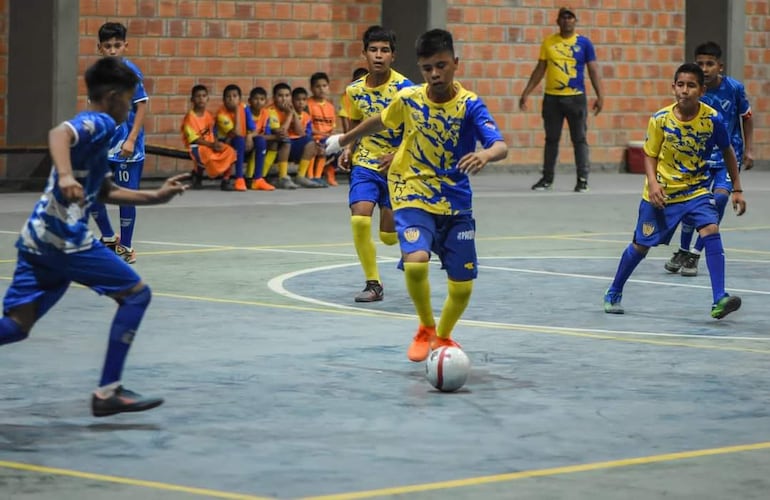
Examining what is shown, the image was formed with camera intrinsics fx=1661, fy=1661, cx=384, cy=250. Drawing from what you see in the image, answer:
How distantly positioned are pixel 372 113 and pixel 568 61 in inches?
407

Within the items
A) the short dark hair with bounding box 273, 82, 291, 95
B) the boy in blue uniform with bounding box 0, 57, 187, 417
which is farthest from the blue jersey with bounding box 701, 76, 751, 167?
the short dark hair with bounding box 273, 82, 291, 95

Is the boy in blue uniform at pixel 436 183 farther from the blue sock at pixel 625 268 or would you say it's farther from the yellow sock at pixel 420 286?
the blue sock at pixel 625 268

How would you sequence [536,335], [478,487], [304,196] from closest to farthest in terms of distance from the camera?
[478,487] < [536,335] < [304,196]

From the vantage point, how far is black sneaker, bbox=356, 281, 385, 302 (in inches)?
444

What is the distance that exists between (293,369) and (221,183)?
13053 mm

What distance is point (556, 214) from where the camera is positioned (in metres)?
18.5

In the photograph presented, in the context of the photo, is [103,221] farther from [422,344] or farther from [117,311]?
[117,311]

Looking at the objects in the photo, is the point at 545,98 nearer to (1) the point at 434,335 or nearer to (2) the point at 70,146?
(1) the point at 434,335

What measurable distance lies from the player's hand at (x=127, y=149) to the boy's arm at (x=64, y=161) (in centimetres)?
620

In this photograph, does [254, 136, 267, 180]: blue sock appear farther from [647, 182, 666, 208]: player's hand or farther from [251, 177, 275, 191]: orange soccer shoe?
[647, 182, 666, 208]: player's hand

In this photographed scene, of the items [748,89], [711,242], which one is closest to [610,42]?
[748,89]

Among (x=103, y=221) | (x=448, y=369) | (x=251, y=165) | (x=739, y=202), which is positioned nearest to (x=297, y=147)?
(x=251, y=165)

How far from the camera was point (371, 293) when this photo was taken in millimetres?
11328

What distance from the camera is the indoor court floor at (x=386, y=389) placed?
6.05m
